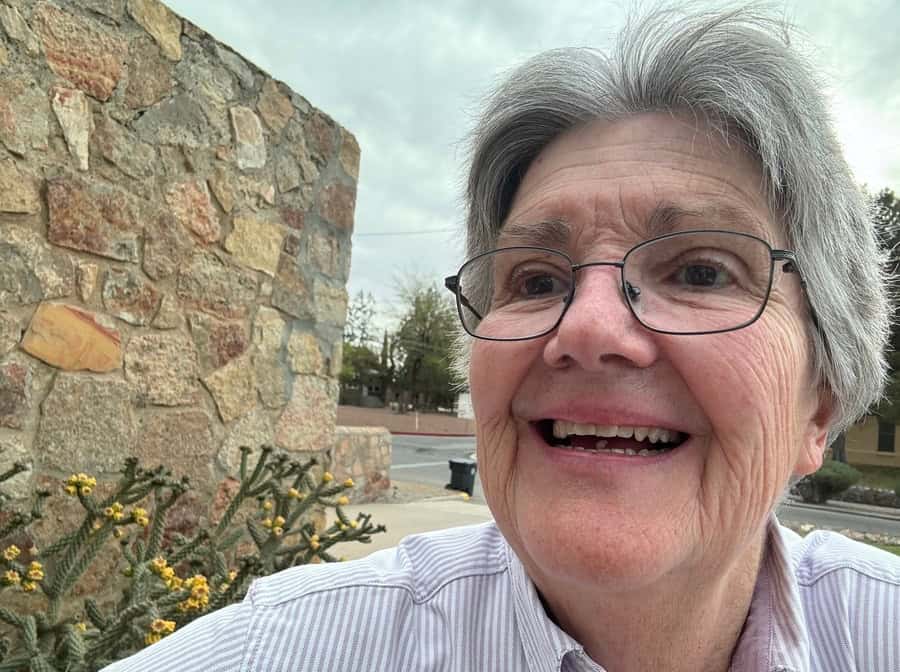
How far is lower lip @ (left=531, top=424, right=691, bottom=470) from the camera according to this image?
3.20 feet

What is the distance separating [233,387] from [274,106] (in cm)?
137

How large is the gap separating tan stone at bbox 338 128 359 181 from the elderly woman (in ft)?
8.16

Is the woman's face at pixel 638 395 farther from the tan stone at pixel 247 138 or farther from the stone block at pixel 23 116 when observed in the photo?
the tan stone at pixel 247 138

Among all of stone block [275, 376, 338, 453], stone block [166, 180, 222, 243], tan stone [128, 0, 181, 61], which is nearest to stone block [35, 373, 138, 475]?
stone block [166, 180, 222, 243]

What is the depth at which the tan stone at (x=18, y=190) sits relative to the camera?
2154mm

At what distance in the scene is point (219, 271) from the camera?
290cm

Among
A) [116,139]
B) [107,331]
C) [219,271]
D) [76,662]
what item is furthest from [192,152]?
[76,662]

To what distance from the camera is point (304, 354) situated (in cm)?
339

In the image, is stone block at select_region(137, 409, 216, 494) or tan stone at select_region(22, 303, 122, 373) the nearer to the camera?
tan stone at select_region(22, 303, 122, 373)

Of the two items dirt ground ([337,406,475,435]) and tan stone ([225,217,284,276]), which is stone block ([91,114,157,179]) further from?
dirt ground ([337,406,475,435])

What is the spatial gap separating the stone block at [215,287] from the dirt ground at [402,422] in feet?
65.4

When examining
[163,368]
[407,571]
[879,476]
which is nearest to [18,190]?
[163,368]

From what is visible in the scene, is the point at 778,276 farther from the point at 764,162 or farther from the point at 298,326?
the point at 298,326

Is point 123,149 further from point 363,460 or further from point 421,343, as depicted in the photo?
point 421,343
